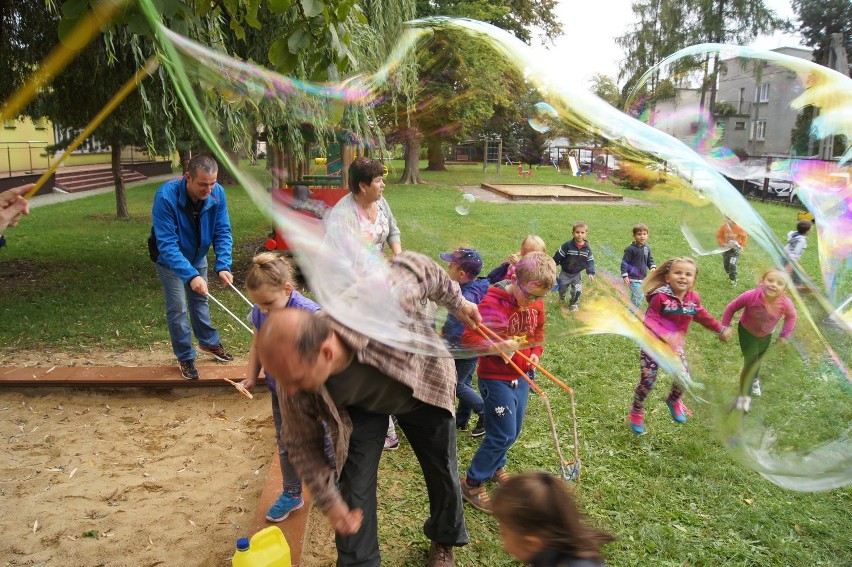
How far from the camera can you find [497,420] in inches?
136

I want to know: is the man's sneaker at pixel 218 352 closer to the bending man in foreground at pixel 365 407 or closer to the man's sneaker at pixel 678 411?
the bending man in foreground at pixel 365 407

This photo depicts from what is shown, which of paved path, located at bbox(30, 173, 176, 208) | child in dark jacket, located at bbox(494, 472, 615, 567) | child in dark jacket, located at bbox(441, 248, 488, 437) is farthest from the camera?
paved path, located at bbox(30, 173, 176, 208)

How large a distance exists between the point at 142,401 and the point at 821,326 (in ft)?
15.2

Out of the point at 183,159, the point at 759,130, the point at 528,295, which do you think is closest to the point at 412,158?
the point at 528,295

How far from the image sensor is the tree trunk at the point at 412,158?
3.29 m

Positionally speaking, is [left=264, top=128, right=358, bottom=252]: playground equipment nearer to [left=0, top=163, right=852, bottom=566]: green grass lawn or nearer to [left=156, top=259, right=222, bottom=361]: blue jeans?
[left=0, top=163, right=852, bottom=566]: green grass lawn

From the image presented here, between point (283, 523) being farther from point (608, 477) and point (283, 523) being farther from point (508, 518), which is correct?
point (608, 477)

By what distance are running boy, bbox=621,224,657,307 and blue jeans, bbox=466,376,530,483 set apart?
802mm

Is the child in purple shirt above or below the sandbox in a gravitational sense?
below

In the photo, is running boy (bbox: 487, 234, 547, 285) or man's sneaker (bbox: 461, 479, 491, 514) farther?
man's sneaker (bbox: 461, 479, 491, 514)

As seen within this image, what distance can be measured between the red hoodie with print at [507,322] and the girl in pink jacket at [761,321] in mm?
981

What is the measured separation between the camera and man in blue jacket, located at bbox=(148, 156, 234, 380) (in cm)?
457

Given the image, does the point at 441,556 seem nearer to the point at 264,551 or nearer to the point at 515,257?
the point at 264,551

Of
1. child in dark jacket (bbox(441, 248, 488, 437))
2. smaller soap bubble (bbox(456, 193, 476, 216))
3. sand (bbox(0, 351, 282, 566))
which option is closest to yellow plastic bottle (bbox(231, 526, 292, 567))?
sand (bbox(0, 351, 282, 566))
